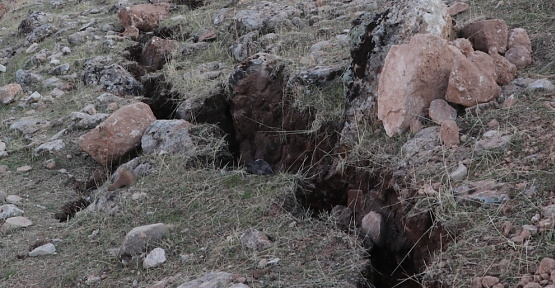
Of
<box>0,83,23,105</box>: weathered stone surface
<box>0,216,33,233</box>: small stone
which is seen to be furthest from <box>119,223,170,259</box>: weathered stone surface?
<box>0,83,23,105</box>: weathered stone surface

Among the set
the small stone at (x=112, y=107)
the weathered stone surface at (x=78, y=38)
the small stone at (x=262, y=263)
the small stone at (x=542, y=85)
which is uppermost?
the small stone at (x=542, y=85)

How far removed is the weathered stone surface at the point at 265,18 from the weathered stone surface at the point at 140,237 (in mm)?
2307

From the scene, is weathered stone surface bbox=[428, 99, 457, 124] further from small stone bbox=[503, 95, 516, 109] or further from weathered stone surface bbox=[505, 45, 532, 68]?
weathered stone surface bbox=[505, 45, 532, 68]

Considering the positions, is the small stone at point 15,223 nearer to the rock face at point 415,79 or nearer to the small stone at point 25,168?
the small stone at point 25,168

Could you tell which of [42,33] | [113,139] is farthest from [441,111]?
[42,33]

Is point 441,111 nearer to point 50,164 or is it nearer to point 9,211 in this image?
point 9,211

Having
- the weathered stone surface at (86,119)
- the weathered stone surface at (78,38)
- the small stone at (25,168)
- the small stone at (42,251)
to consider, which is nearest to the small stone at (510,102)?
the small stone at (42,251)

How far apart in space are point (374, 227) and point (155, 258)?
1067mm

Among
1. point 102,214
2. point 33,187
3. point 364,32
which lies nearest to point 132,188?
point 102,214

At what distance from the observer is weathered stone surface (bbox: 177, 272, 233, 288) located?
2643mm

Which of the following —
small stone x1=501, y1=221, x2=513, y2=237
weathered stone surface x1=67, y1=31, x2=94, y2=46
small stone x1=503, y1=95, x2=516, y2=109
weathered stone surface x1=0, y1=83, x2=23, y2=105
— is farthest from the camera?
weathered stone surface x1=67, y1=31, x2=94, y2=46

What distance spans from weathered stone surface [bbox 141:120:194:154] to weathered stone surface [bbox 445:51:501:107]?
1.67m

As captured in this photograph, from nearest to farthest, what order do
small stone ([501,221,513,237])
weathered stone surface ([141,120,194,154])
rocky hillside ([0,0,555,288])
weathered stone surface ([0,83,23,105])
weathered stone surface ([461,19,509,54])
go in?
small stone ([501,221,513,237]) < rocky hillside ([0,0,555,288]) < weathered stone surface ([461,19,509,54]) < weathered stone surface ([141,120,194,154]) < weathered stone surface ([0,83,23,105])

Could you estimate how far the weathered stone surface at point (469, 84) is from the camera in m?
3.09
